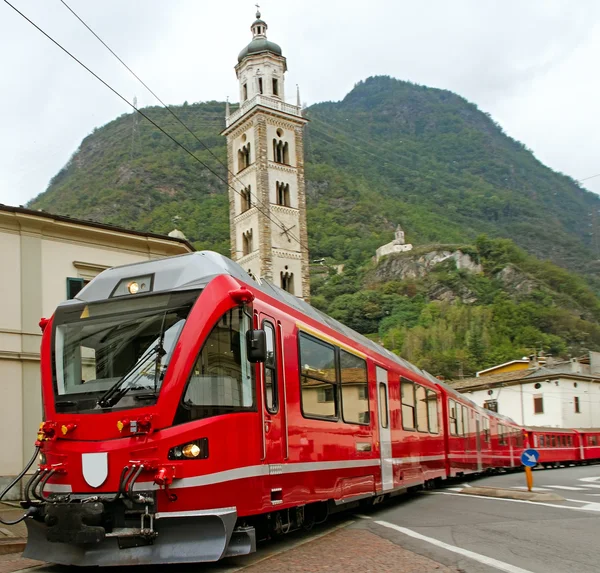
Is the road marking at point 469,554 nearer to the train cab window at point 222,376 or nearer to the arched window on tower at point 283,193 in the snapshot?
the train cab window at point 222,376

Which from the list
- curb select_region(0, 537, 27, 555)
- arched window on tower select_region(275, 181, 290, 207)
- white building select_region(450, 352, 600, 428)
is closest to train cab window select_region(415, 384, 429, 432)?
curb select_region(0, 537, 27, 555)

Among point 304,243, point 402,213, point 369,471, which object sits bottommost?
point 369,471

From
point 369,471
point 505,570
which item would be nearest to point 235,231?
point 369,471

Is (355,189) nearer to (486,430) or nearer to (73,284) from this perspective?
(486,430)

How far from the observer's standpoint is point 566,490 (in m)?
20.1

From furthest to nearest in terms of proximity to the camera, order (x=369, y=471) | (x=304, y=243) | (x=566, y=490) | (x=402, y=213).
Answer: (x=402, y=213) → (x=304, y=243) → (x=566, y=490) → (x=369, y=471)

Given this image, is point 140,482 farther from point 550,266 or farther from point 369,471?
point 550,266

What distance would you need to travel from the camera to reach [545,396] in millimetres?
61250

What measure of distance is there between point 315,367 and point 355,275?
404ft

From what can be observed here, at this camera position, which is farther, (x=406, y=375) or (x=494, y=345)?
(x=494, y=345)

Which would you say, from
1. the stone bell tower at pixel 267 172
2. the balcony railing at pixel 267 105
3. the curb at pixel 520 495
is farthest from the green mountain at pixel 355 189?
the curb at pixel 520 495

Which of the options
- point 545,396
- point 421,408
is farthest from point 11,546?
point 545,396

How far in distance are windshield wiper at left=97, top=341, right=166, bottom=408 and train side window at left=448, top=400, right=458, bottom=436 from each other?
14.0 meters

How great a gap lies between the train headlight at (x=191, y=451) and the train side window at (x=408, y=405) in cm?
823
